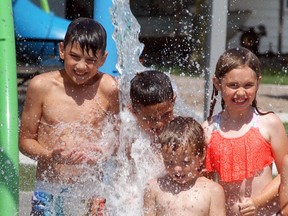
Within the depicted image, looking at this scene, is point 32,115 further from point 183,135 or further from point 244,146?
point 244,146

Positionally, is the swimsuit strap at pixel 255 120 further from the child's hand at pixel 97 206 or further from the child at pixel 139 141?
the child's hand at pixel 97 206

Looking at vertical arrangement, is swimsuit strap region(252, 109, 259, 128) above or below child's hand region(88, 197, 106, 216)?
above

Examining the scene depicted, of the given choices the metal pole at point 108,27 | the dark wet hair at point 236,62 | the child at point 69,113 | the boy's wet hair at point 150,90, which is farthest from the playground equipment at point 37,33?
the dark wet hair at point 236,62

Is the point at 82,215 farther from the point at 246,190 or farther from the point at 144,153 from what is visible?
the point at 246,190

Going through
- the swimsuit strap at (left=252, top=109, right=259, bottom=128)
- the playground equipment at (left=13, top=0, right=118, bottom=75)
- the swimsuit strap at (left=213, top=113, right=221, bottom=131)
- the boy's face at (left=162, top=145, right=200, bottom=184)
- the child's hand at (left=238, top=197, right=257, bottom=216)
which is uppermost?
the swimsuit strap at (left=252, top=109, right=259, bottom=128)

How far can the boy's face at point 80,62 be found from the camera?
400 centimetres

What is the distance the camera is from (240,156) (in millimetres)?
3820

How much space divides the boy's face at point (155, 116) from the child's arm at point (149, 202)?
34 cm

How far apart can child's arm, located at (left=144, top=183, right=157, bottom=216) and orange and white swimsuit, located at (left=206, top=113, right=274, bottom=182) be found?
0.32 m

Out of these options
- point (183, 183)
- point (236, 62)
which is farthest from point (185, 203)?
point (236, 62)

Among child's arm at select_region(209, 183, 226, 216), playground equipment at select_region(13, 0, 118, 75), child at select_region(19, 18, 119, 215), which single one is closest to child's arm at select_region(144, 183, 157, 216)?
child's arm at select_region(209, 183, 226, 216)

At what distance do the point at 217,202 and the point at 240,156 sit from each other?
0.28 meters

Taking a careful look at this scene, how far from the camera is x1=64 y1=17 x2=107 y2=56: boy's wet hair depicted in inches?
158

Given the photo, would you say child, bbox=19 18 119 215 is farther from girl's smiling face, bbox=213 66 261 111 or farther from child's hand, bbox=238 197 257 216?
child's hand, bbox=238 197 257 216
